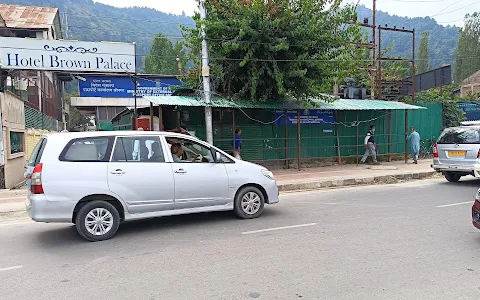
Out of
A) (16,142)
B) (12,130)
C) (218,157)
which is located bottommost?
(218,157)

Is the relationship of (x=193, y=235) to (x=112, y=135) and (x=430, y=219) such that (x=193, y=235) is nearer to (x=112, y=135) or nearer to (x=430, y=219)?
(x=112, y=135)

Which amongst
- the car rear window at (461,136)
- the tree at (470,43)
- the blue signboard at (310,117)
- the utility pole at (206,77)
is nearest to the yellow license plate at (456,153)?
the car rear window at (461,136)

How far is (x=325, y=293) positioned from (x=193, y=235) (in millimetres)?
2711

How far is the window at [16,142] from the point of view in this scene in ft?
37.9

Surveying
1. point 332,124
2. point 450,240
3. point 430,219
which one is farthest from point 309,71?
point 450,240

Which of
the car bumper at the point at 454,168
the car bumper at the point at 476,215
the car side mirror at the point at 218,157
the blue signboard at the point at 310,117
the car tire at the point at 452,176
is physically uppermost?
the blue signboard at the point at 310,117

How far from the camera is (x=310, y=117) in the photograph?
49.5 feet

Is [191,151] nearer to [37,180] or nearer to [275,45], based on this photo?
[37,180]

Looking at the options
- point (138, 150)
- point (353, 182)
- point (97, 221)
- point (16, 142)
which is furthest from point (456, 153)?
point (16, 142)

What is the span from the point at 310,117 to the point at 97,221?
1094 cm

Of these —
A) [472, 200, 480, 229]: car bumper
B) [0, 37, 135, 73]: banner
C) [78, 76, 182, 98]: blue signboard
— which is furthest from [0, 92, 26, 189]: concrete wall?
[78, 76, 182, 98]: blue signboard

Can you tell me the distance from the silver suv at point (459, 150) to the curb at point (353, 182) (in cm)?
145

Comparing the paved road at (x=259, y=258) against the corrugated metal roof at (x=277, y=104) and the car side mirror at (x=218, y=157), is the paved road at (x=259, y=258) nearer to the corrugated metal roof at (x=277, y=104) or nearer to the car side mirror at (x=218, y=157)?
the car side mirror at (x=218, y=157)

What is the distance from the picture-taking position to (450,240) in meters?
5.38
